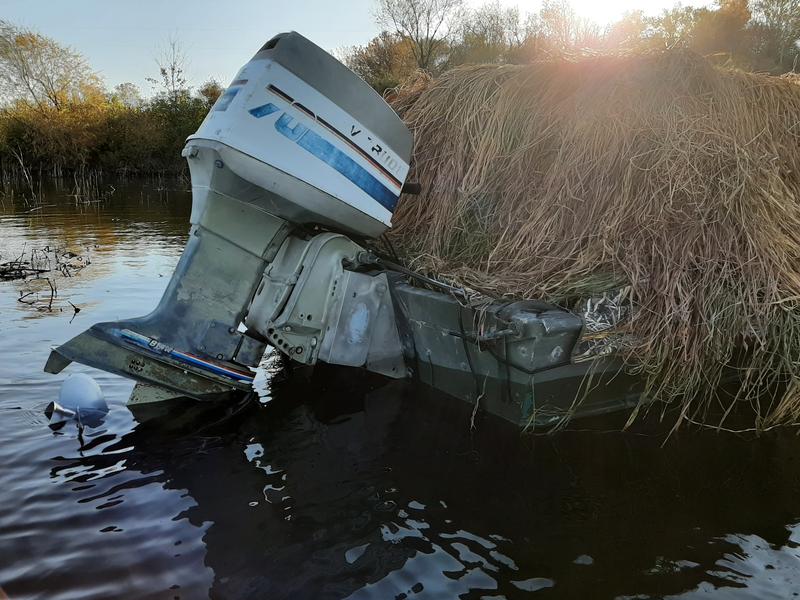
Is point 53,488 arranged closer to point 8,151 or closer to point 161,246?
point 161,246

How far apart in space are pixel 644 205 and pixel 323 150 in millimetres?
1953

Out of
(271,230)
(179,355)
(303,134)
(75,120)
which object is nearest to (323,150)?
(303,134)

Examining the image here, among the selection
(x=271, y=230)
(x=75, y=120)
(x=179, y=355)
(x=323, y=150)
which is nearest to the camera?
(x=179, y=355)

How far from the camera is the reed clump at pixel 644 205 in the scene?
3334 mm

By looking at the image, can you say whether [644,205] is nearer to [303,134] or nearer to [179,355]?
[303,134]

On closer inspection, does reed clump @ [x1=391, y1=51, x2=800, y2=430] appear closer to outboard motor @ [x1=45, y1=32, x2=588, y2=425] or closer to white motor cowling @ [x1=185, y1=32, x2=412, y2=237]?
outboard motor @ [x1=45, y1=32, x2=588, y2=425]

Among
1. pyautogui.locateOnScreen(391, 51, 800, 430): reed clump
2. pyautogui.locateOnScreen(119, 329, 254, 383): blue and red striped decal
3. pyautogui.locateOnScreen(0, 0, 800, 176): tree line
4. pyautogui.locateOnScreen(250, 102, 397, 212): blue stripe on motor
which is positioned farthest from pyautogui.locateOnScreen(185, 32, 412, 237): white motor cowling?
pyautogui.locateOnScreen(0, 0, 800, 176): tree line

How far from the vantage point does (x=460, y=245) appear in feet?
14.9

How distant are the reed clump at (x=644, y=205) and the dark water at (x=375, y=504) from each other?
21.0 inches

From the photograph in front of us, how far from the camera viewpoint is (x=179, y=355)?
345 centimetres

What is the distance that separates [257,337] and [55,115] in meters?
35.5

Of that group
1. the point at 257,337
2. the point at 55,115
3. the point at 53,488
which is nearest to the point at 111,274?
the point at 257,337

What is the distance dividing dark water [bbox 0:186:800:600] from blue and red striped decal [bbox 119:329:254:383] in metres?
0.37

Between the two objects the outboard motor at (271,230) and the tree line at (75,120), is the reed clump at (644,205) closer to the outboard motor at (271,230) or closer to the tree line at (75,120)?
the outboard motor at (271,230)
